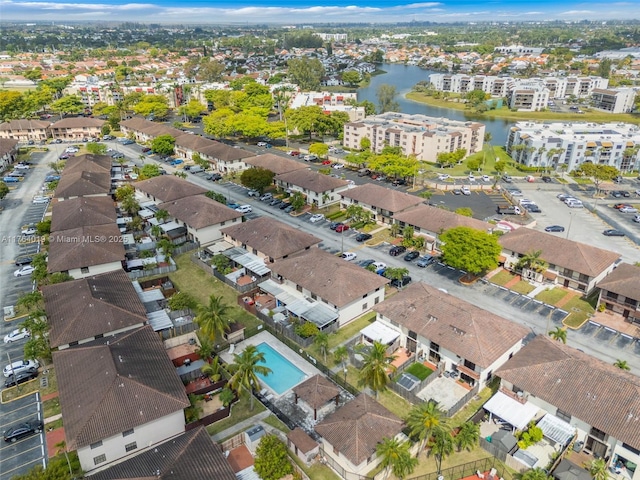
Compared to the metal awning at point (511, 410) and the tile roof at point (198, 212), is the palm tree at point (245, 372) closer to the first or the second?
the metal awning at point (511, 410)

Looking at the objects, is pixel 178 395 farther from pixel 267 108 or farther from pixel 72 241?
pixel 267 108

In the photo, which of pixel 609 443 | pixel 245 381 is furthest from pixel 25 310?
pixel 609 443

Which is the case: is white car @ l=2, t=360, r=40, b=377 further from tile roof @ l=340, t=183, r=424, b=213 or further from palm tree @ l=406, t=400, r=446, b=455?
tile roof @ l=340, t=183, r=424, b=213

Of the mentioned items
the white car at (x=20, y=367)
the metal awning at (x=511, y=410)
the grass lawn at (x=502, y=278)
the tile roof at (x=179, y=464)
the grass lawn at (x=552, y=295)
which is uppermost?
the tile roof at (x=179, y=464)

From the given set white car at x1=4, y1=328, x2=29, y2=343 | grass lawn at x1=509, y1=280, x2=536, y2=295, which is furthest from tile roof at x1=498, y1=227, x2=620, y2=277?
white car at x1=4, y1=328, x2=29, y2=343

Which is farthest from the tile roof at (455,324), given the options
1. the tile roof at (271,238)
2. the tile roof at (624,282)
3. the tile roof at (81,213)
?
the tile roof at (81,213)

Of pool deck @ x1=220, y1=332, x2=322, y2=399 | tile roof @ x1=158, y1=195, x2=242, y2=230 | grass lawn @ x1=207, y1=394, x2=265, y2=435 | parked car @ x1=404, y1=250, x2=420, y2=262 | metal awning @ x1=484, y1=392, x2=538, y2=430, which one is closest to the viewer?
metal awning @ x1=484, y1=392, x2=538, y2=430
